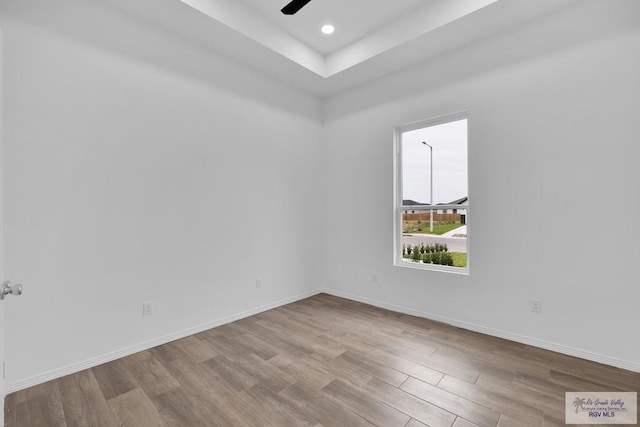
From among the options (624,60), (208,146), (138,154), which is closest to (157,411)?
(138,154)

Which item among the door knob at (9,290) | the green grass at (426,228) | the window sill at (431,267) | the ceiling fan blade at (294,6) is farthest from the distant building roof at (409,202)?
the door knob at (9,290)

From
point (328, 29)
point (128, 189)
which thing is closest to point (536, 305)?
point (328, 29)

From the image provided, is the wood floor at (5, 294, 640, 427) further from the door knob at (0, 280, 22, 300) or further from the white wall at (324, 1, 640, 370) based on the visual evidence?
the door knob at (0, 280, 22, 300)

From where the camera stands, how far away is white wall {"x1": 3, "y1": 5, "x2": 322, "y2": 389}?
2189 mm

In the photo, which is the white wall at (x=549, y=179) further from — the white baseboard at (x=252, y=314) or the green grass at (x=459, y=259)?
the green grass at (x=459, y=259)

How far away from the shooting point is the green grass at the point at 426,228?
11.2 feet

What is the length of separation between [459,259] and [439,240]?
11.7 inches

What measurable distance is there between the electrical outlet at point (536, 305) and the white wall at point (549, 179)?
4 centimetres

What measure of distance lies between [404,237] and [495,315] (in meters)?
1.27

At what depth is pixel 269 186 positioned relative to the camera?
12.4ft

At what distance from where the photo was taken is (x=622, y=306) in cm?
238

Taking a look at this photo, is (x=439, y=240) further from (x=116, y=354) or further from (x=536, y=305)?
(x=116, y=354)

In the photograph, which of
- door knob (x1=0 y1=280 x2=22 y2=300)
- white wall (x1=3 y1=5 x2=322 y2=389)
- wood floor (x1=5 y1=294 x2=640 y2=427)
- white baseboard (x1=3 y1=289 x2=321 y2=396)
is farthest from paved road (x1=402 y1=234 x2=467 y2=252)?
door knob (x1=0 y1=280 x2=22 y2=300)

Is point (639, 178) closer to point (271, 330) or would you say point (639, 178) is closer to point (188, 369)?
point (271, 330)
